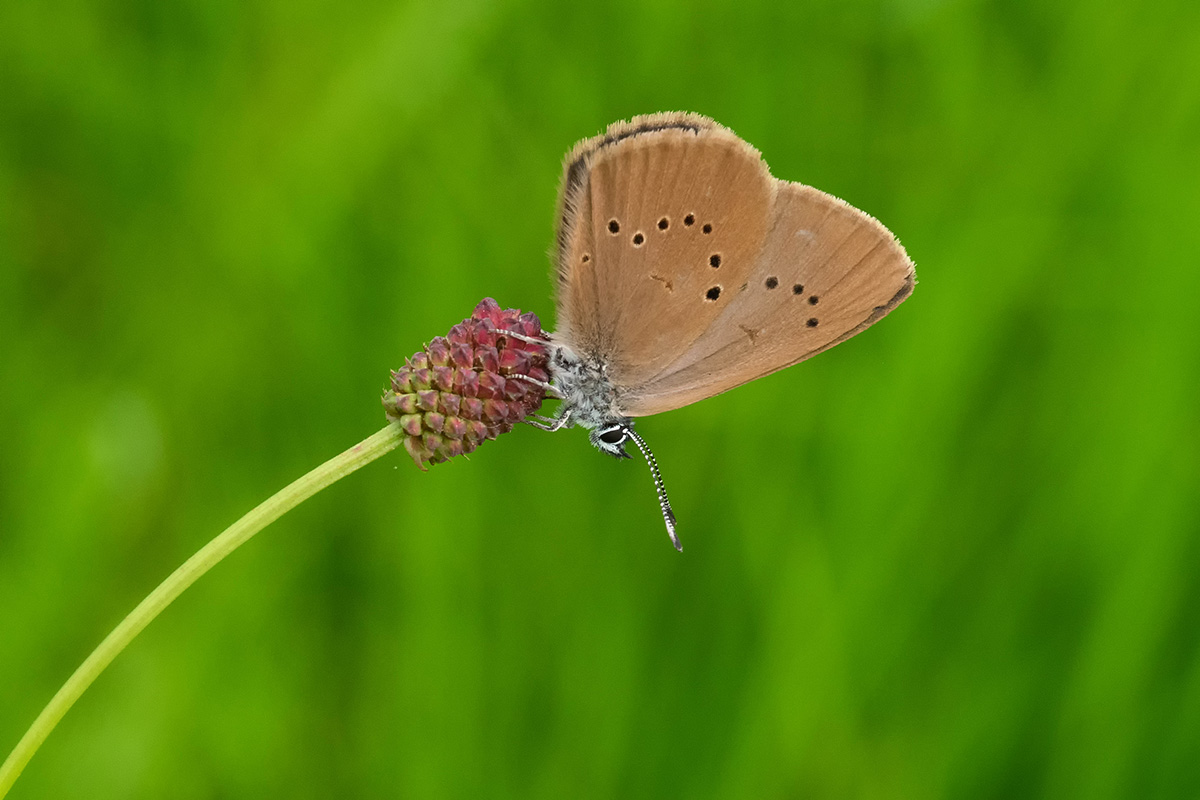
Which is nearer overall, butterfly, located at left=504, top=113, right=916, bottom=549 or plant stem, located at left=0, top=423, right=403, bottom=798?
plant stem, located at left=0, top=423, right=403, bottom=798

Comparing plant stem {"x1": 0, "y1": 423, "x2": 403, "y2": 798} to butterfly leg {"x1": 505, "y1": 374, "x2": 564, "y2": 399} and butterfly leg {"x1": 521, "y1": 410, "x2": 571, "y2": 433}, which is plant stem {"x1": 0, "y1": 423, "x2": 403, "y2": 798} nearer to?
butterfly leg {"x1": 505, "y1": 374, "x2": 564, "y2": 399}

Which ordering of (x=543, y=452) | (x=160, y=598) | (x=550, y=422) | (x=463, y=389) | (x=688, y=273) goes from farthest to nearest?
(x=543, y=452) < (x=688, y=273) < (x=550, y=422) < (x=463, y=389) < (x=160, y=598)

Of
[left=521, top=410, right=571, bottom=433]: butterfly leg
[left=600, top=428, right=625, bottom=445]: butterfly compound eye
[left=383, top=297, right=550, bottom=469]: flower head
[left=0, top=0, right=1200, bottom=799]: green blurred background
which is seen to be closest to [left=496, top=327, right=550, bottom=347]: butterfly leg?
[left=383, top=297, right=550, bottom=469]: flower head

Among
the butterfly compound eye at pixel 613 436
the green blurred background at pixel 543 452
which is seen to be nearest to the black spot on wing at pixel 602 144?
the butterfly compound eye at pixel 613 436

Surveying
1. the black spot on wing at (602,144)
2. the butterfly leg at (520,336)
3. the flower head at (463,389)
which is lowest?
the flower head at (463,389)

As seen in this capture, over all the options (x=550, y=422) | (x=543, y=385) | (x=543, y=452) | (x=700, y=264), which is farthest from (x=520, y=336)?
(x=543, y=452)

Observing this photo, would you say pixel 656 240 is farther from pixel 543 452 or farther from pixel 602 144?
pixel 543 452

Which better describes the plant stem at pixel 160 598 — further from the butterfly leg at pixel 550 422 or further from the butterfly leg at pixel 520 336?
the butterfly leg at pixel 550 422
